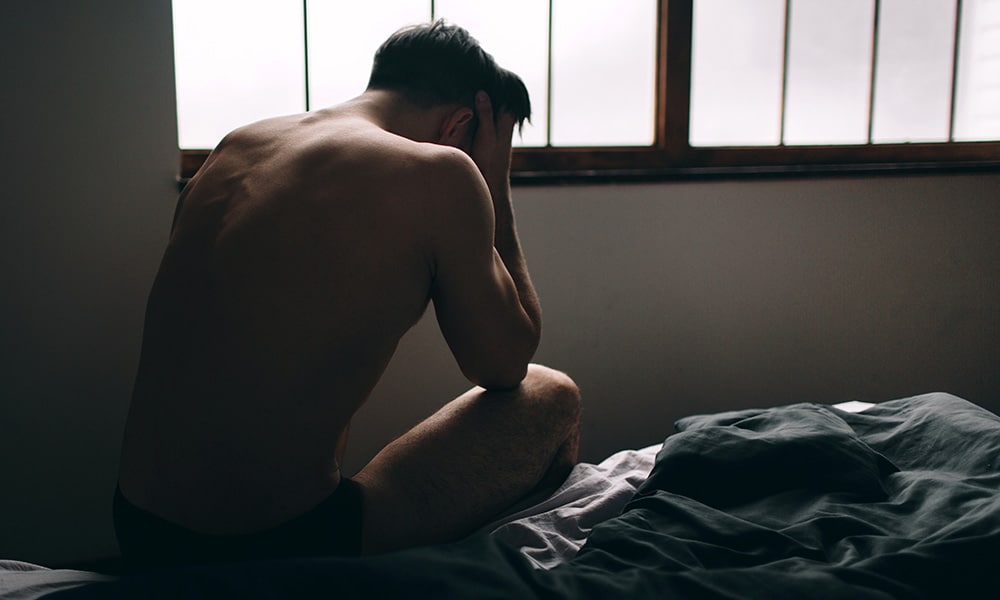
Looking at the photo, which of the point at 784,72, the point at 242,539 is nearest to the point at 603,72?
the point at 784,72

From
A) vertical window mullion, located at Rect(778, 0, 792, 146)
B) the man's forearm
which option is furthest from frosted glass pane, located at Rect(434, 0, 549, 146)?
vertical window mullion, located at Rect(778, 0, 792, 146)

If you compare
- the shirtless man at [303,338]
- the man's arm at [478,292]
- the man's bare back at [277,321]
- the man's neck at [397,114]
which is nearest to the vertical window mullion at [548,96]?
the man's arm at [478,292]

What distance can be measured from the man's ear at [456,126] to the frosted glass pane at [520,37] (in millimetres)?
696

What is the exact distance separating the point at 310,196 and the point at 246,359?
8.5 inches

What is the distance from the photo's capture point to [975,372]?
7.79ft

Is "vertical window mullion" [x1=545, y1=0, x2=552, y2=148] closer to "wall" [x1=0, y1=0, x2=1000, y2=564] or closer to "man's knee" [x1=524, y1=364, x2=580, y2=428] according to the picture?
"wall" [x1=0, y1=0, x2=1000, y2=564]

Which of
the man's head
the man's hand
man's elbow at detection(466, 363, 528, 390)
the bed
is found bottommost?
the bed

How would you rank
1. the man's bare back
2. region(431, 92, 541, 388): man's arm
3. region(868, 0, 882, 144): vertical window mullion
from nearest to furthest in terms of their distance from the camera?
the man's bare back, region(431, 92, 541, 388): man's arm, region(868, 0, 882, 144): vertical window mullion

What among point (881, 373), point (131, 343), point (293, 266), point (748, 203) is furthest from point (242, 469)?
point (881, 373)

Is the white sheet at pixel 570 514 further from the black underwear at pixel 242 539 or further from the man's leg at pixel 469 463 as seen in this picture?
the black underwear at pixel 242 539

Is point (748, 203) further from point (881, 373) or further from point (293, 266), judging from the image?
point (293, 266)

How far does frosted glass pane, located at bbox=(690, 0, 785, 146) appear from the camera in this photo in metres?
2.22

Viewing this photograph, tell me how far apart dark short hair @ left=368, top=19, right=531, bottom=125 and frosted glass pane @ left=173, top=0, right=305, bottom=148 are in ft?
2.24

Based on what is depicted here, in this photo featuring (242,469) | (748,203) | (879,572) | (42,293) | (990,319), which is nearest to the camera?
(879,572)
